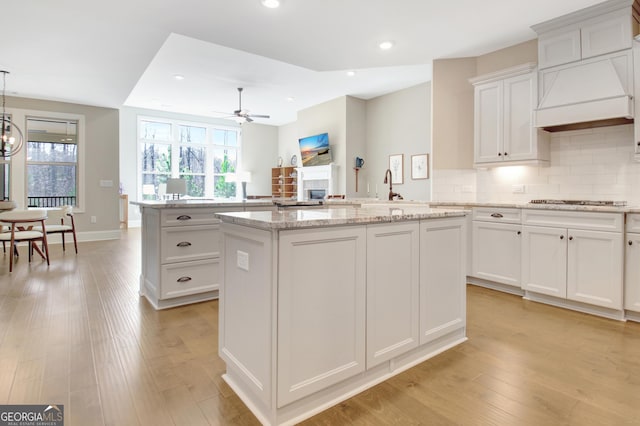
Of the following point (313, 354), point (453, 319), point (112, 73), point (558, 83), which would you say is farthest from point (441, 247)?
point (112, 73)

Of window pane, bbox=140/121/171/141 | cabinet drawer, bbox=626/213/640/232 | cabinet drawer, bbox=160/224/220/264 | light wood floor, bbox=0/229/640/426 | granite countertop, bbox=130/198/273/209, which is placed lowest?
light wood floor, bbox=0/229/640/426

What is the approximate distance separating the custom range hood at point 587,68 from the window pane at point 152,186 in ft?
30.2

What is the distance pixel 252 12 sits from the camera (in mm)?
3354

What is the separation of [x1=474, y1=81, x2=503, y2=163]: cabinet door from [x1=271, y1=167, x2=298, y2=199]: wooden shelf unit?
6.41 meters

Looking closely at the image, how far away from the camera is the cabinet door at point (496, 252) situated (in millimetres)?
3521

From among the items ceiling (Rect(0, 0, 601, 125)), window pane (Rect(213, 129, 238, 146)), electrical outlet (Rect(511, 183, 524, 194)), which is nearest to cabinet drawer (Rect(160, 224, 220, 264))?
ceiling (Rect(0, 0, 601, 125))

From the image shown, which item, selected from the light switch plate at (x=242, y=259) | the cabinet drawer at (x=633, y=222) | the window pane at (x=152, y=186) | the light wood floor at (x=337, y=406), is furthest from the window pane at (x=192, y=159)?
the cabinet drawer at (x=633, y=222)

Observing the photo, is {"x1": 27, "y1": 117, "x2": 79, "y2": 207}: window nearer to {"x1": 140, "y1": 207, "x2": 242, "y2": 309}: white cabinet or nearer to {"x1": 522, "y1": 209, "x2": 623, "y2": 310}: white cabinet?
{"x1": 140, "y1": 207, "x2": 242, "y2": 309}: white cabinet

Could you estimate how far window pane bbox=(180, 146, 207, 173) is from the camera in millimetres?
10781

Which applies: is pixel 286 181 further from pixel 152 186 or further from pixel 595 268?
pixel 595 268

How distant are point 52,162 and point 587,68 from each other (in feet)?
29.4

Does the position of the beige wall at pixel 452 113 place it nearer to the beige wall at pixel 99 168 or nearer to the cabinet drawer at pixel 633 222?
the cabinet drawer at pixel 633 222

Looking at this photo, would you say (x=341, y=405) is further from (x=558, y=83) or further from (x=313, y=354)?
(x=558, y=83)

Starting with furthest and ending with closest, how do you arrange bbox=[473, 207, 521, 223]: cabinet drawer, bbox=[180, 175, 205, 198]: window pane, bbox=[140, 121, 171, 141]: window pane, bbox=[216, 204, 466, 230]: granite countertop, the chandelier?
bbox=[180, 175, 205, 198]: window pane → bbox=[140, 121, 171, 141]: window pane → the chandelier → bbox=[473, 207, 521, 223]: cabinet drawer → bbox=[216, 204, 466, 230]: granite countertop
